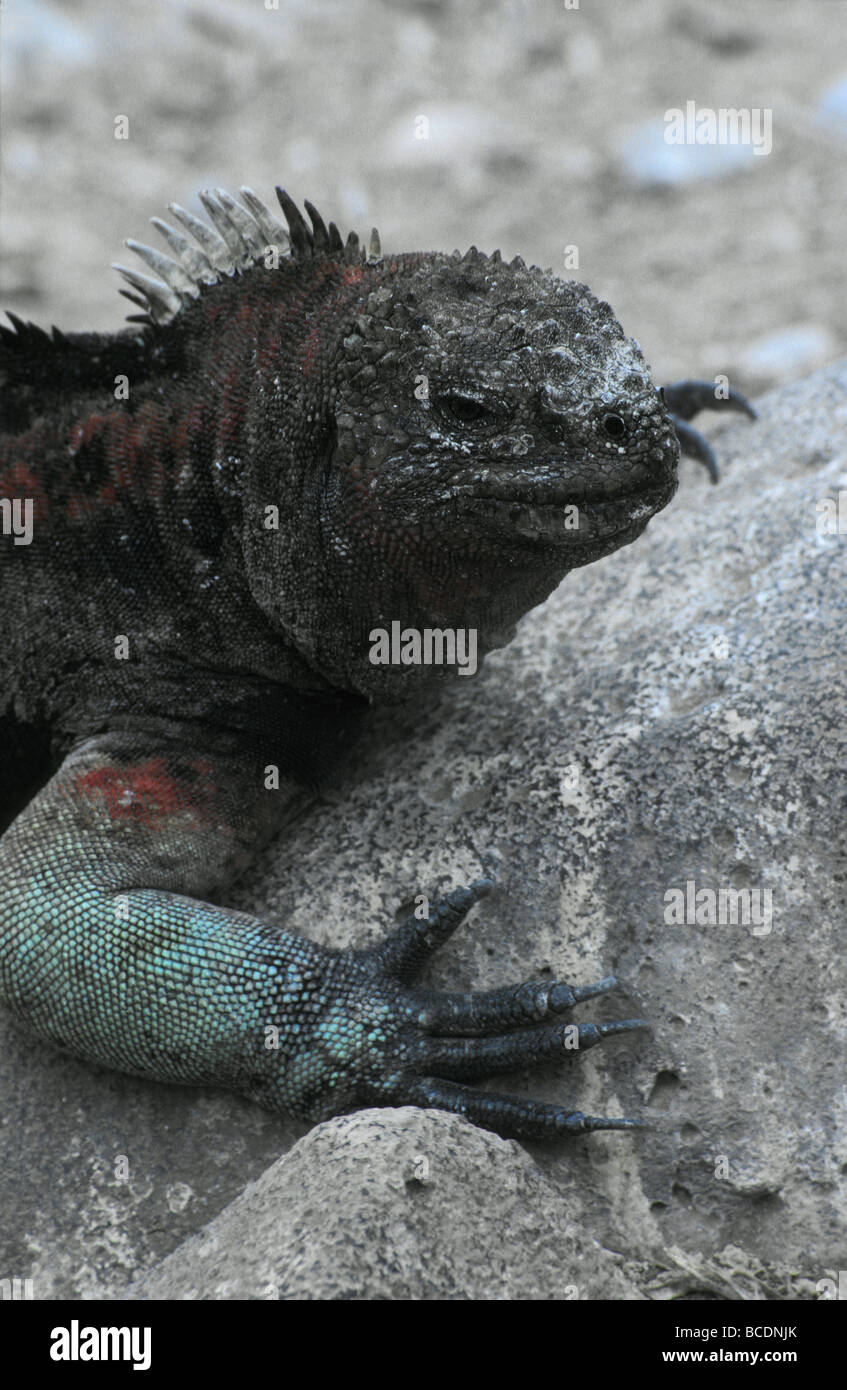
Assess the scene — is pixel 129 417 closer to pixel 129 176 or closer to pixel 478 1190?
pixel 478 1190

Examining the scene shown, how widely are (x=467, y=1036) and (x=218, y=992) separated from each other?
692 millimetres

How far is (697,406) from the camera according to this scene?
5.75m

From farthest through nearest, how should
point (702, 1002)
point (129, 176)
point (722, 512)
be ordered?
1. point (129, 176)
2. point (722, 512)
3. point (702, 1002)

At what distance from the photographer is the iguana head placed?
349 centimetres

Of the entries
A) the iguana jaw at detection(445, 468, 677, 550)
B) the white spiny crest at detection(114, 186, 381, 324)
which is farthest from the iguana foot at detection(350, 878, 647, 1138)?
the white spiny crest at detection(114, 186, 381, 324)

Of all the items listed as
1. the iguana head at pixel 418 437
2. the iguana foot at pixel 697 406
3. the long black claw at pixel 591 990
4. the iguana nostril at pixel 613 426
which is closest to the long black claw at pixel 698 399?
the iguana foot at pixel 697 406

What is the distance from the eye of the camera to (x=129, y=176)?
11.4 meters

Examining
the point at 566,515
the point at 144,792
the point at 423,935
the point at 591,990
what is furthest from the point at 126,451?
the point at 591,990

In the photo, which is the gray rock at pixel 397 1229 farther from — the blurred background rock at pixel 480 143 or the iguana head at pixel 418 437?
the blurred background rock at pixel 480 143

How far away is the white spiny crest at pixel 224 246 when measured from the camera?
13.5 feet

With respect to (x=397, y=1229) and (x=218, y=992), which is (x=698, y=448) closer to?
(x=218, y=992)

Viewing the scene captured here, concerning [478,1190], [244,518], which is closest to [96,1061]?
[478,1190]

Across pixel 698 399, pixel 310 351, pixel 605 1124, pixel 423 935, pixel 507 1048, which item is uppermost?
pixel 698 399

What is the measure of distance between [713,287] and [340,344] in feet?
23.9
